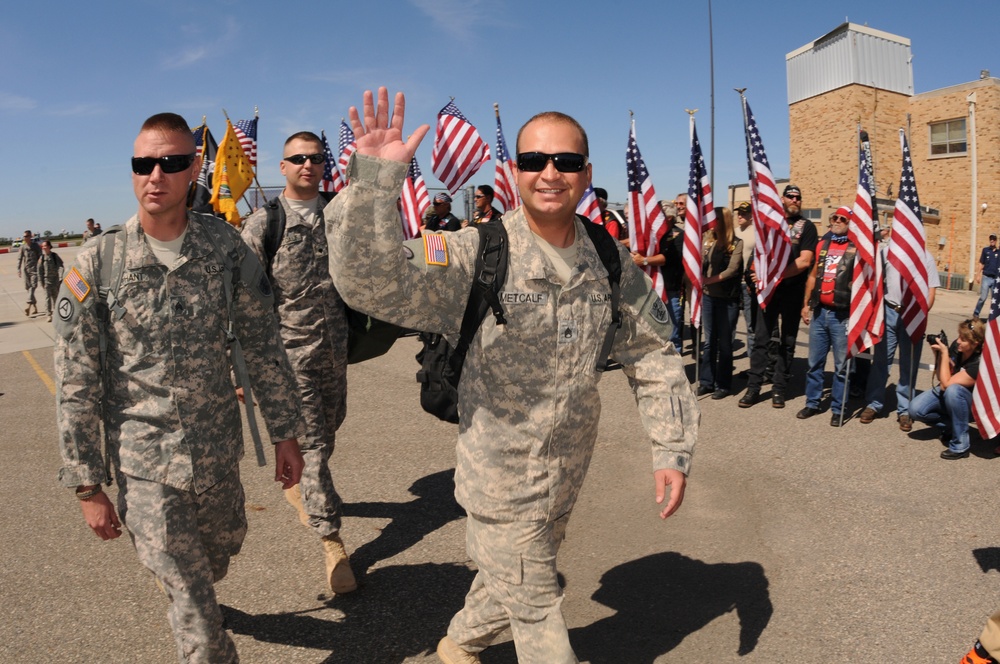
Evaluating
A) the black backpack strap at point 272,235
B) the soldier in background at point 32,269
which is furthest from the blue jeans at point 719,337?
the soldier in background at point 32,269

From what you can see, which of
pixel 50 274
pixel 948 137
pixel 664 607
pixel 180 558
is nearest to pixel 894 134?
pixel 948 137

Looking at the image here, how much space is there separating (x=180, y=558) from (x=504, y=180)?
966 centimetres

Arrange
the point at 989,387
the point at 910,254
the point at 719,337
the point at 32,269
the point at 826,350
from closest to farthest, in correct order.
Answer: the point at 989,387 < the point at 910,254 < the point at 826,350 < the point at 719,337 < the point at 32,269

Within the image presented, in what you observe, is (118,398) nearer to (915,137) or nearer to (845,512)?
(845,512)

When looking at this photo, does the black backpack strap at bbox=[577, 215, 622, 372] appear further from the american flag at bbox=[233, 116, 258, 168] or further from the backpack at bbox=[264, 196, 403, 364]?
the american flag at bbox=[233, 116, 258, 168]

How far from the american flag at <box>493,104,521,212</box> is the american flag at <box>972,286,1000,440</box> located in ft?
23.3

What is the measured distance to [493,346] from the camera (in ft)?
7.95

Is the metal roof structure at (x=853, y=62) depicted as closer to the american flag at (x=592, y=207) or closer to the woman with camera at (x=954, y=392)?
the american flag at (x=592, y=207)

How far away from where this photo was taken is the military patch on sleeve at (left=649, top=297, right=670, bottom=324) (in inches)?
105

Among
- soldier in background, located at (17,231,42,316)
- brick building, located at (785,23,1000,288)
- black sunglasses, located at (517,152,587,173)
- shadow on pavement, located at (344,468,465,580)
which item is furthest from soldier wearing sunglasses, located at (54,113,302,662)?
brick building, located at (785,23,1000,288)

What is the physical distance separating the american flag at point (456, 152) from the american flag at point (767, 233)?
4796 millimetres

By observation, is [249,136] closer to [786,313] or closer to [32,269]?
[786,313]

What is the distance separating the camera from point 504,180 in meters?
11.6

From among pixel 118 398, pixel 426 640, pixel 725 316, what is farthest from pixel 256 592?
pixel 725 316
